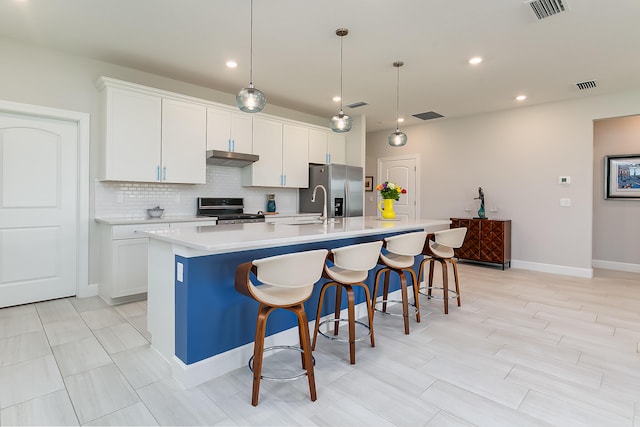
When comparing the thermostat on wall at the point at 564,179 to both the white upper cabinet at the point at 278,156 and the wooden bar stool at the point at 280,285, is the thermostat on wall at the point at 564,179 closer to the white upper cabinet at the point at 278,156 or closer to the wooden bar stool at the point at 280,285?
the white upper cabinet at the point at 278,156

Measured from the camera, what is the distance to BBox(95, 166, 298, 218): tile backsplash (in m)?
4.01

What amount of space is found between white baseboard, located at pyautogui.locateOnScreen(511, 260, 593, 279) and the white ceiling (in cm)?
262

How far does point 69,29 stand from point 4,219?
198 centimetres

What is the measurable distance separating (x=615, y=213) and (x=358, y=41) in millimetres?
5388

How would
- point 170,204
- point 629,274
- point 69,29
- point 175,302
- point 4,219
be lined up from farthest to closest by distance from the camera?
1. point 629,274
2. point 170,204
3. point 4,219
4. point 69,29
5. point 175,302

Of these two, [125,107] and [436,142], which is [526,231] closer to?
[436,142]

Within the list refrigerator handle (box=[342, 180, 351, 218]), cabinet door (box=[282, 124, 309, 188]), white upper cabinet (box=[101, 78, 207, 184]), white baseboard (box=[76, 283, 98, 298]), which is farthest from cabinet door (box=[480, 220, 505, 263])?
white baseboard (box=[76, 283, 98, 298])

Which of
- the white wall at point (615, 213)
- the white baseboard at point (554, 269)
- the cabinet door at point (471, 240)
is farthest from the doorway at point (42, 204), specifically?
the white wall at point (615, 213)

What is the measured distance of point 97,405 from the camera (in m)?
1.87

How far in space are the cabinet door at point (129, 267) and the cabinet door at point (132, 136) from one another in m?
0.76

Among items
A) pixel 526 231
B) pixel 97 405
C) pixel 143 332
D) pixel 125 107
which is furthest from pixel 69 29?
pixel 526 231

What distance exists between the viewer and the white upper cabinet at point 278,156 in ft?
16.7

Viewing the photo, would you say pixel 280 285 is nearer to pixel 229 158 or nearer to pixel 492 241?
pixel 229 158

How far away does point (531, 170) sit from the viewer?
561 centimetres
